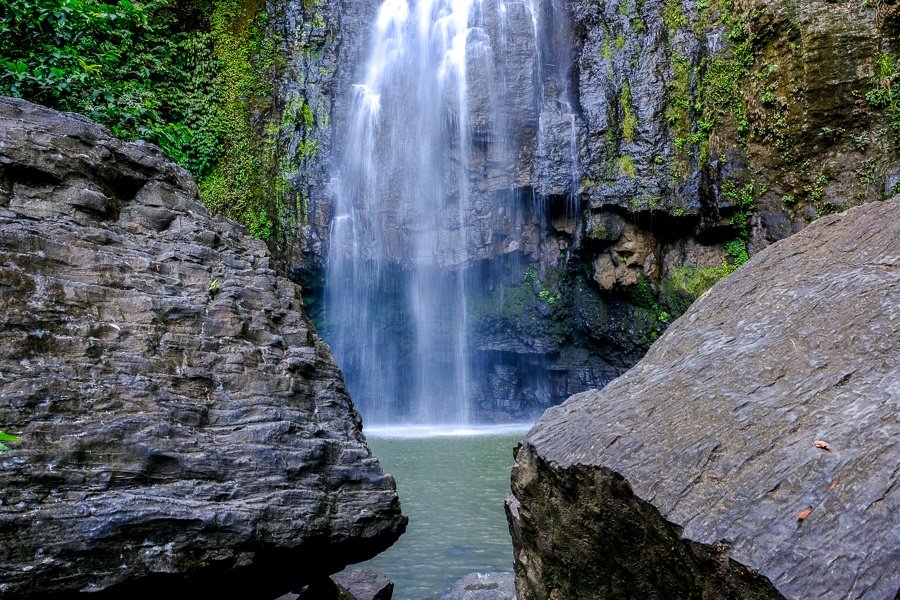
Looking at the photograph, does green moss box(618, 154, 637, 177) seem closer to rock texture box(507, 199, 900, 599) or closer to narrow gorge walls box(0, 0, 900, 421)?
narrow gorge walls box(0, 0, 900, 421)

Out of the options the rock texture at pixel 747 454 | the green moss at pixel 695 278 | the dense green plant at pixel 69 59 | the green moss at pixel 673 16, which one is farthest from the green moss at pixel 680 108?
the rock texture at pixel 747 454

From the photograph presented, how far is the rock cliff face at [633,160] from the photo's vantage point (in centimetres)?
1176

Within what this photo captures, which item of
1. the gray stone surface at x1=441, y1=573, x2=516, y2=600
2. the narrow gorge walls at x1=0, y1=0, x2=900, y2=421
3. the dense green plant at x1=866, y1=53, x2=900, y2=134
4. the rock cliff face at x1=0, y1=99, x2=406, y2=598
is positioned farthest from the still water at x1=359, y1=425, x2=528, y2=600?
the dense green plant at x1=866, y1=53, x2=900, y2=134

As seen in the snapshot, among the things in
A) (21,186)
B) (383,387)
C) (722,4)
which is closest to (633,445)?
(21,186)

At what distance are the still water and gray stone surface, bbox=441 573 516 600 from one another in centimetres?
17

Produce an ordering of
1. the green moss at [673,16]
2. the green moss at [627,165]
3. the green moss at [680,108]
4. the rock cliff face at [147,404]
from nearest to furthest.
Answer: the rock cliff face at [147,404], the green moss at [680,108], the green moss at [673,16], the green moss at [627,165]

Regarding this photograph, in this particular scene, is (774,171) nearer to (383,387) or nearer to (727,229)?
(727,229)

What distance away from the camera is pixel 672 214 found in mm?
13695

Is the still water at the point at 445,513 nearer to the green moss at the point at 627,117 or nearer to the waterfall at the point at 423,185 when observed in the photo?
the waterfall at the point at 423,185

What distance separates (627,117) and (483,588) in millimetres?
12675

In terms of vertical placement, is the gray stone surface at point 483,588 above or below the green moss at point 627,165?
below

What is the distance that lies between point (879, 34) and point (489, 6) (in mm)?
9326

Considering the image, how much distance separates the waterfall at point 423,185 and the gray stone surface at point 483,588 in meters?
12.4

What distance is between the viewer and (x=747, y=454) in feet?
6.41
